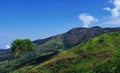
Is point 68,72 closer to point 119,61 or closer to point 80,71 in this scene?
point 80,71

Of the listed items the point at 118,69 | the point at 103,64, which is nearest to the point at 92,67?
the point at 103,64

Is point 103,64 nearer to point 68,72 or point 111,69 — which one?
point 111,69

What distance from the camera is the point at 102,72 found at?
7357 inches

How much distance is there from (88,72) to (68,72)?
50.9 ft

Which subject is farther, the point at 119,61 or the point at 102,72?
the point at 119,61

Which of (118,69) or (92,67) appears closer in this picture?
(118,69)

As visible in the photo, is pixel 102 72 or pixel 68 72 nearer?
pixel 102 72

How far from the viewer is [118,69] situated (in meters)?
185

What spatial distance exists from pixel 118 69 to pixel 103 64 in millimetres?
16680

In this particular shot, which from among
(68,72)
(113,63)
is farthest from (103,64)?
(68,72)

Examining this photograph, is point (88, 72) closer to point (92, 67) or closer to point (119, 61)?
point (92, 67)

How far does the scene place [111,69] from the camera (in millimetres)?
189750

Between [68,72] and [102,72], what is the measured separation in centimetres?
2466

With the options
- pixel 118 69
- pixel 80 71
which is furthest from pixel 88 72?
pixel 118 69
